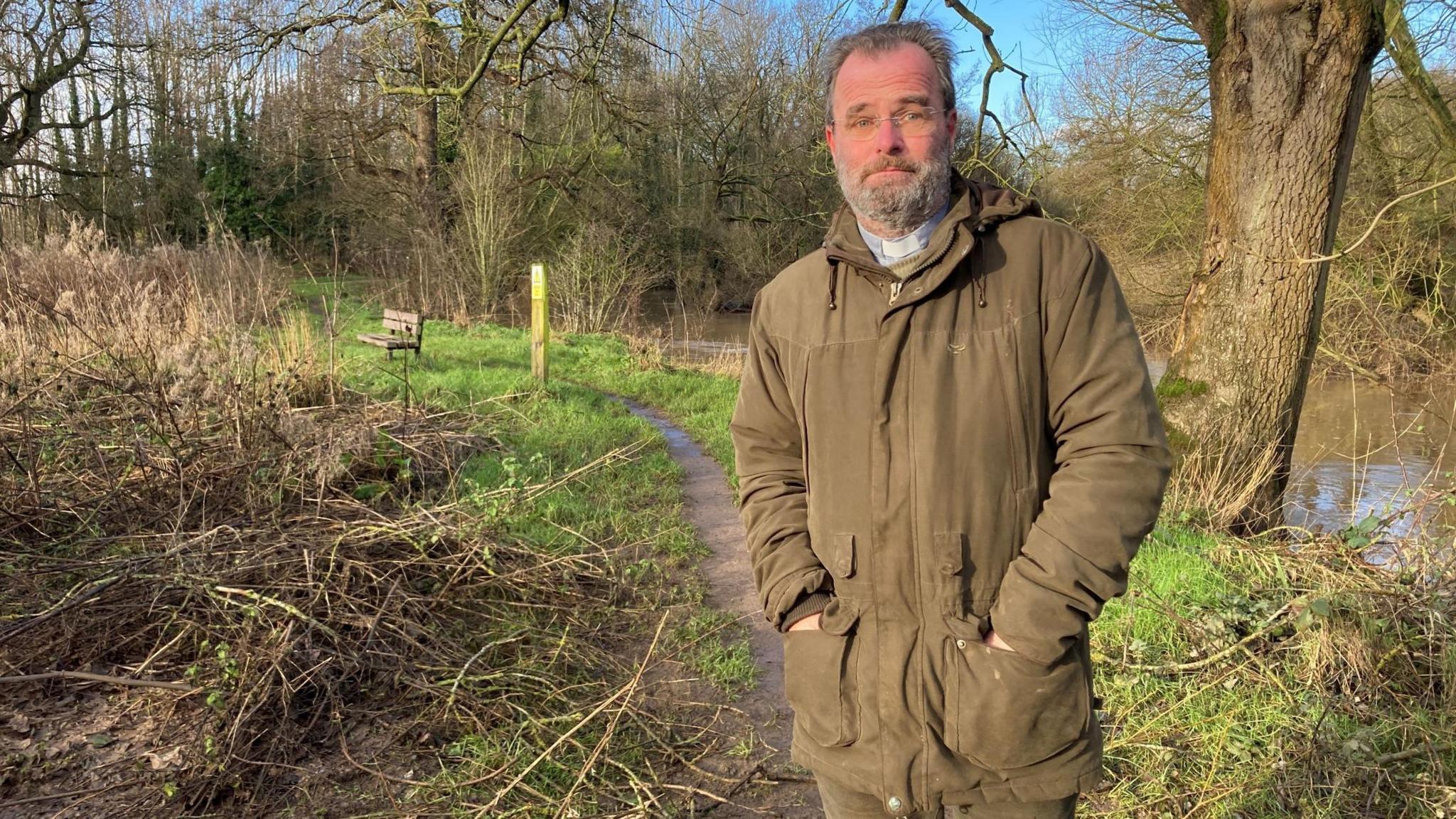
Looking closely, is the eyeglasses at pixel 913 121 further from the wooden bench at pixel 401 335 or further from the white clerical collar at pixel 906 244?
the wooden bench at pixel 401 335

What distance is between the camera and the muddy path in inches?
126

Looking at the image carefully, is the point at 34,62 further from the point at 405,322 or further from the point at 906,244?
the point at 906,244

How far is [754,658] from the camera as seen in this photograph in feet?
14.2

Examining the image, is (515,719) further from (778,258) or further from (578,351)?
(778,258)

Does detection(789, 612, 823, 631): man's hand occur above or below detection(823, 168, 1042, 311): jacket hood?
below

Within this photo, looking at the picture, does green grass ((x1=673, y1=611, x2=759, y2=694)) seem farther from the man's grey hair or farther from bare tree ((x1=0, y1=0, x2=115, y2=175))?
bare tree ((x1=0, y1=0, x2=115, y2=175))

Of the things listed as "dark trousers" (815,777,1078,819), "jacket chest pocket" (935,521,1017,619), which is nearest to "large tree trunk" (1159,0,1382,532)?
"dark trousers" (815,777,1078,819)

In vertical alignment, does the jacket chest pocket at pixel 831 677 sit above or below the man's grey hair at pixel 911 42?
below

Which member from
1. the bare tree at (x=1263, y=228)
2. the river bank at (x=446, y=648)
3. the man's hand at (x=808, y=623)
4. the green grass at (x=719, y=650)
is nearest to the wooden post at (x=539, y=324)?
the river bank at (x=446, y=648)

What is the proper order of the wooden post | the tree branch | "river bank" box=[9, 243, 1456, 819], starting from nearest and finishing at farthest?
1. "river bank" box=[9, 243, 1456, 819]
2. the tree branch
3. the wooden post

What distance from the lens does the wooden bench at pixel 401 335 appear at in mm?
10711

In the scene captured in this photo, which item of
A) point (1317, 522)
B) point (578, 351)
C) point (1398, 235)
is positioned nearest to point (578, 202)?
point (578, 351)

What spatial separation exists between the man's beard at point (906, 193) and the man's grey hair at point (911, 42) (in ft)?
0.45

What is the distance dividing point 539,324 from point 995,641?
9473 mm
